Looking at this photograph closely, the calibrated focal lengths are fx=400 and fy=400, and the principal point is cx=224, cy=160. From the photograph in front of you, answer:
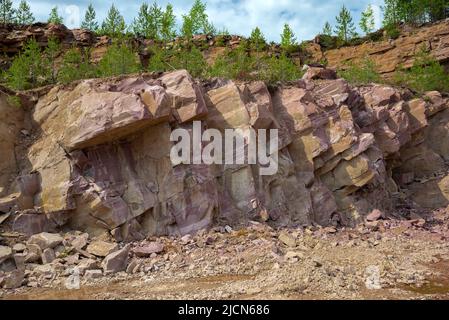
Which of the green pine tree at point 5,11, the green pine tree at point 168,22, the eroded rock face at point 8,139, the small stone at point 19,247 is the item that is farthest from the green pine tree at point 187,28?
the small stone at point 19,247

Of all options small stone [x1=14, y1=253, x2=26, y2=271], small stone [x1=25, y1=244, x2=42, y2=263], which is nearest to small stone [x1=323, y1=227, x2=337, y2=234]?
small stone [x1=25, y1=244, x2=42, y2=263]

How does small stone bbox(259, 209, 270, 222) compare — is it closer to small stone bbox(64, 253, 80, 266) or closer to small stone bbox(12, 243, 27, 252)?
small stone bbox(64, 253, 80, 266)

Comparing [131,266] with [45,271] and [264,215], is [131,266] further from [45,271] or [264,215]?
[264,215]

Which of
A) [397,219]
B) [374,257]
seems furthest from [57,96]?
[397,219]

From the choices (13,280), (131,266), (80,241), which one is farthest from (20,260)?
(131,266)

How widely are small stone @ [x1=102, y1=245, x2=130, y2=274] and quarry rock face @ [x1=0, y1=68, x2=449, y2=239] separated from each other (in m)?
1.70

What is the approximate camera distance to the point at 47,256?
9750 mm

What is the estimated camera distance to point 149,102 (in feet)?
41.1

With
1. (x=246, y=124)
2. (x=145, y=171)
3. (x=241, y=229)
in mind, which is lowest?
(x=241, y=229)

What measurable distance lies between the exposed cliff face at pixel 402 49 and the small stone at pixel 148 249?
2751 centimetres

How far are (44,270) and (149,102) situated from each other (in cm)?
576

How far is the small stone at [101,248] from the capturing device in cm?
1023

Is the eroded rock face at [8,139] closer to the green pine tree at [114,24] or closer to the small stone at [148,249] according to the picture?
the small stone at [148,249]

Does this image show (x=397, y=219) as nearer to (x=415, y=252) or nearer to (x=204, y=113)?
(x=415, y=252)
